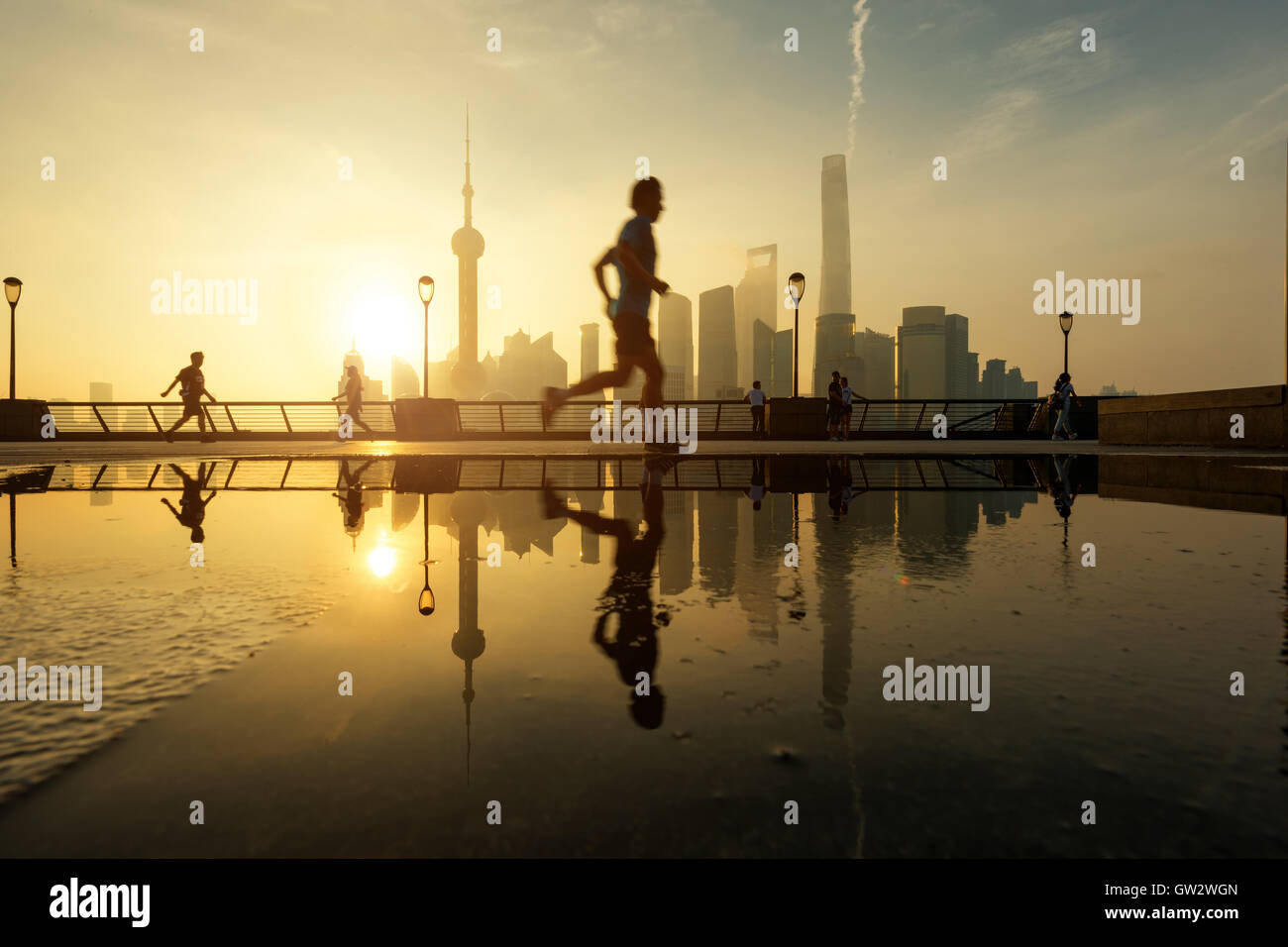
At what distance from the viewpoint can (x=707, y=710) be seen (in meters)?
2.13

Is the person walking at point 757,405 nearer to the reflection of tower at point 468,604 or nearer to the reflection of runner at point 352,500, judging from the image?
the reflection of runner at point 352,500

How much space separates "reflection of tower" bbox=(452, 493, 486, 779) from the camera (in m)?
2.37

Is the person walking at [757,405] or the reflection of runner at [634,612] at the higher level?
the person walking at [757,405]

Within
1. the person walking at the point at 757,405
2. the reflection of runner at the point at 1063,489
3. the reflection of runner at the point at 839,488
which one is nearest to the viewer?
the reflection of runner at the point at 1063,489

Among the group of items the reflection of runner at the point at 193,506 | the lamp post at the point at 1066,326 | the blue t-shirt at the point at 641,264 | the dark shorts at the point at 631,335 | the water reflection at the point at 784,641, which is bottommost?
the water reflection at the point at 784,641

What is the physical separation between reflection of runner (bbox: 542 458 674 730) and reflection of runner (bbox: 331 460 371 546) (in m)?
1.55

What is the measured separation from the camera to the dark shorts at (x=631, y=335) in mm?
9469

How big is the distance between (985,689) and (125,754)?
223cm

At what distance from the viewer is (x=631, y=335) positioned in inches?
374

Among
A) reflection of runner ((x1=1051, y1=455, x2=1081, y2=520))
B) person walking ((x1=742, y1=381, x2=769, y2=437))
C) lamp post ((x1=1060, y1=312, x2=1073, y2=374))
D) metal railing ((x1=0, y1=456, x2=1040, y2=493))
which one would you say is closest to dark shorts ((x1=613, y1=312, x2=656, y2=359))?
metal railing ((x1=0, y1=456, x2=1040, y2=493))

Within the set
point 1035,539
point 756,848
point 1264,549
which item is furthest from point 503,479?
point 756,848

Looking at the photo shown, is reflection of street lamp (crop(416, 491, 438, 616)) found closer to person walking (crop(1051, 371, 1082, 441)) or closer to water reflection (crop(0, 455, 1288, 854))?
water reflection (crop(0, 455, 1288, 854))

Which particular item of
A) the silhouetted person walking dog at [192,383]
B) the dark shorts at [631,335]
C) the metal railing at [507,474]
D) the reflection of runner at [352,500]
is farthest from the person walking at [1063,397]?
the silhouetted person walking dog at [192,383]
